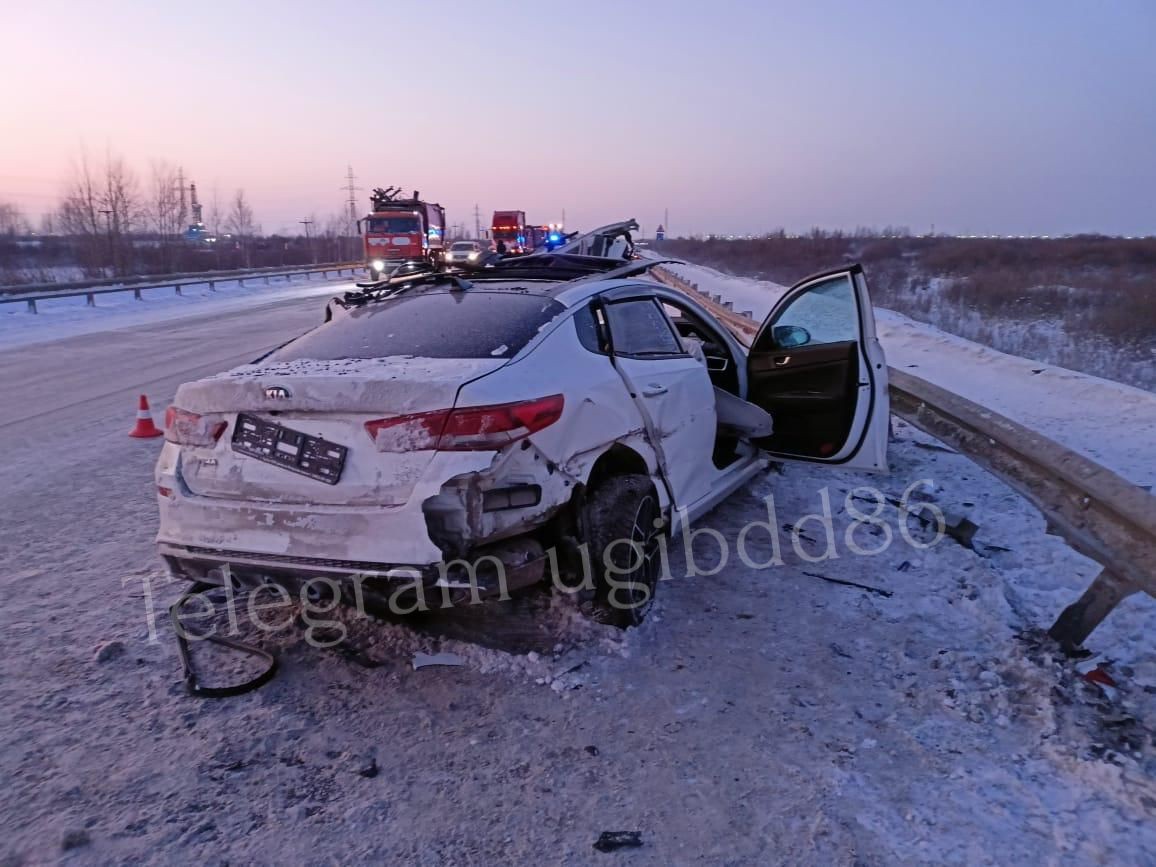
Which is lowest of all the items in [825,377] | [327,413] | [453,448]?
[825,377]

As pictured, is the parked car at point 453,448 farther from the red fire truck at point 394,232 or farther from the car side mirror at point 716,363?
the red fire truck at point 394,232

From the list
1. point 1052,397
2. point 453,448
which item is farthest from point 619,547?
point 1052,397

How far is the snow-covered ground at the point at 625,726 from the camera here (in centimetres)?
264

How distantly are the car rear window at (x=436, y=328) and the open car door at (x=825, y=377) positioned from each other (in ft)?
7.07

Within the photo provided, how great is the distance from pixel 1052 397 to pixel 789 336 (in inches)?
207

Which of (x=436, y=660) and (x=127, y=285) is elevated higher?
(x=127, y=285)

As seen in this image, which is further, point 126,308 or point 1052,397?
point 126,308

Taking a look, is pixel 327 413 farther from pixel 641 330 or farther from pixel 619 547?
pixel 641 330

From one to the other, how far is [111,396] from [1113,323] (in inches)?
767

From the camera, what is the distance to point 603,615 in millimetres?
3982

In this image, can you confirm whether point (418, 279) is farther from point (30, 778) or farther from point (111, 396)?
point (111, 396)

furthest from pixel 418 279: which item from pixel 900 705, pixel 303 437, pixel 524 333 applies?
pixel 900 705

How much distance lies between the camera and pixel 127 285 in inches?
1153

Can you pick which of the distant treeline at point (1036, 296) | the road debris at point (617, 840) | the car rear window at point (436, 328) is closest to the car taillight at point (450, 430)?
the car rear window at point (436, 328)
